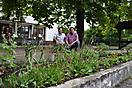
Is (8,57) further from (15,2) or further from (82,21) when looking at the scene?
(82,21)

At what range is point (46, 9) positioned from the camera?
70.0ft

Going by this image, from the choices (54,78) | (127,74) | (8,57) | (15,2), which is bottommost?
(127,74)

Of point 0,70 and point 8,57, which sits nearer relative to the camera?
point 8,57

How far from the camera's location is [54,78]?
6008 millimetres

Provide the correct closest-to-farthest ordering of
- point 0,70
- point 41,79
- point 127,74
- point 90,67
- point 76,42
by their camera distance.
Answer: point 41,79 < point 0,70 < point 90,67 < point 127,74 < point 76,42

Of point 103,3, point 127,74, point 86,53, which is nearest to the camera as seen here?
point 86,53

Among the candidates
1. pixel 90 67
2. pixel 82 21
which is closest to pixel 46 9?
pixel 82 21

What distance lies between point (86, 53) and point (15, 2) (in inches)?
376

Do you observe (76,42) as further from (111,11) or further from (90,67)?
(90,67)

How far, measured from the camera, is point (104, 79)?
8000 millimetres

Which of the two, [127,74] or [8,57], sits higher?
[8,57]

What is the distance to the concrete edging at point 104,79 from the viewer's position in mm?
6233

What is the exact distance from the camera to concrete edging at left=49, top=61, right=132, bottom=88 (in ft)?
20.4

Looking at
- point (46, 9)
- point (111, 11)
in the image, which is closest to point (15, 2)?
point (46, 9)
